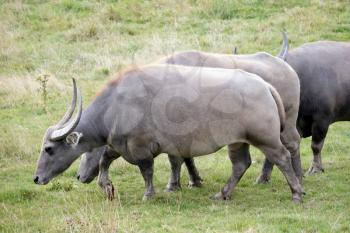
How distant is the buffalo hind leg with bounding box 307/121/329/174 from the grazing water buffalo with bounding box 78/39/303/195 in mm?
704

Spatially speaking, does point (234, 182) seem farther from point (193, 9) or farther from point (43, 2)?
point (43, 2)

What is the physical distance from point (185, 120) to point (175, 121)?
0.40 feet

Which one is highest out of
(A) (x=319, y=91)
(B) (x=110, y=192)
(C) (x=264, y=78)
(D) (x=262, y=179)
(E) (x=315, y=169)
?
(C) (x=264, y=78)

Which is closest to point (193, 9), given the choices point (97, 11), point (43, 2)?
point (97, 11)

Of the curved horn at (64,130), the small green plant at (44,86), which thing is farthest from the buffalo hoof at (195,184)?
the small green plant at (44,86)

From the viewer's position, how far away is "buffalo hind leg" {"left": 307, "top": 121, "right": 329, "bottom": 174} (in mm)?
9948

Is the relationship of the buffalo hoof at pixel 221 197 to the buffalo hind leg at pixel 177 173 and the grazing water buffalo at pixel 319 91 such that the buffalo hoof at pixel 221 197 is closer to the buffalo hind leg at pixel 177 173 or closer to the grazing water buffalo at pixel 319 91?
the buffalo hind leg at pixel 177 173

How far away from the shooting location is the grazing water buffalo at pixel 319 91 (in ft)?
32.5

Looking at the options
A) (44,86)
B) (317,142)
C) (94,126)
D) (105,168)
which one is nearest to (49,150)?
(94,126)

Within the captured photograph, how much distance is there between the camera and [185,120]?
850cm

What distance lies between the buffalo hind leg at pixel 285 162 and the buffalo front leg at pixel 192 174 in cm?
145

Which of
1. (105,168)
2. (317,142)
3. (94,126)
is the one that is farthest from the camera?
(317,142)

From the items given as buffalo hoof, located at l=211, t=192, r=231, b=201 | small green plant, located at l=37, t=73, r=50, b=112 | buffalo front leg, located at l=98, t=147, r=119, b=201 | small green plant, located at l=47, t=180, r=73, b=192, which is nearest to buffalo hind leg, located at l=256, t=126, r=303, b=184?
buffalo hoof, located at l=211, t=192, r=231, b=201

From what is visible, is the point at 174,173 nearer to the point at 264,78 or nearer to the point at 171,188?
the point at 171,188
